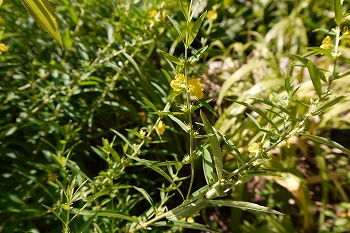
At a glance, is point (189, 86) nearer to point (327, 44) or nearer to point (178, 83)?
point (178, 83)

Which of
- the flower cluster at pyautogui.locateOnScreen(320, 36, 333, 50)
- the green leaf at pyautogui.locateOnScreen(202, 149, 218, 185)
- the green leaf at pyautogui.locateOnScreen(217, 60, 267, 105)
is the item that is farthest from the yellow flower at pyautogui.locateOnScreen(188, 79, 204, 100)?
the green leaf at pyautogui.locateOnScreen(217, 60, 267, 105)

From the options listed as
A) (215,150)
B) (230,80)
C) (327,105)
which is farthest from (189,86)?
(230,80)

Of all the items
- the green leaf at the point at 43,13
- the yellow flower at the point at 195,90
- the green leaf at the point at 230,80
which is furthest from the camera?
the green leaf at the point at 230,80

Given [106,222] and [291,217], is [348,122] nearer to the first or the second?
[291,217]

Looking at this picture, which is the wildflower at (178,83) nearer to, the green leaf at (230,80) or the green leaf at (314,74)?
the green leaf at (314,74)

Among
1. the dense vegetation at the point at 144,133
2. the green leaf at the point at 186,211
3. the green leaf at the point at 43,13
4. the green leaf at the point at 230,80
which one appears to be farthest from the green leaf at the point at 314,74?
the green leaf at the point at 230,80

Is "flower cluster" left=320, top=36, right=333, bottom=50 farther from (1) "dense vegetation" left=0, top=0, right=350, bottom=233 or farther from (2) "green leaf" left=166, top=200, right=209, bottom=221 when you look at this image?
(2) "green leaf" left=166, top=200, right=209, bottom=221

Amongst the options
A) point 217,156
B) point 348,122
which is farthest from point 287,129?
point 348,122

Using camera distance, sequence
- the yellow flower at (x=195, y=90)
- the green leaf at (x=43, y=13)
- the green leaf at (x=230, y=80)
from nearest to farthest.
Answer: the green leaf at (x=43, y=13)
the yellow flower at (x=195, y=90)
the green leaf at (x=230, y=80)
